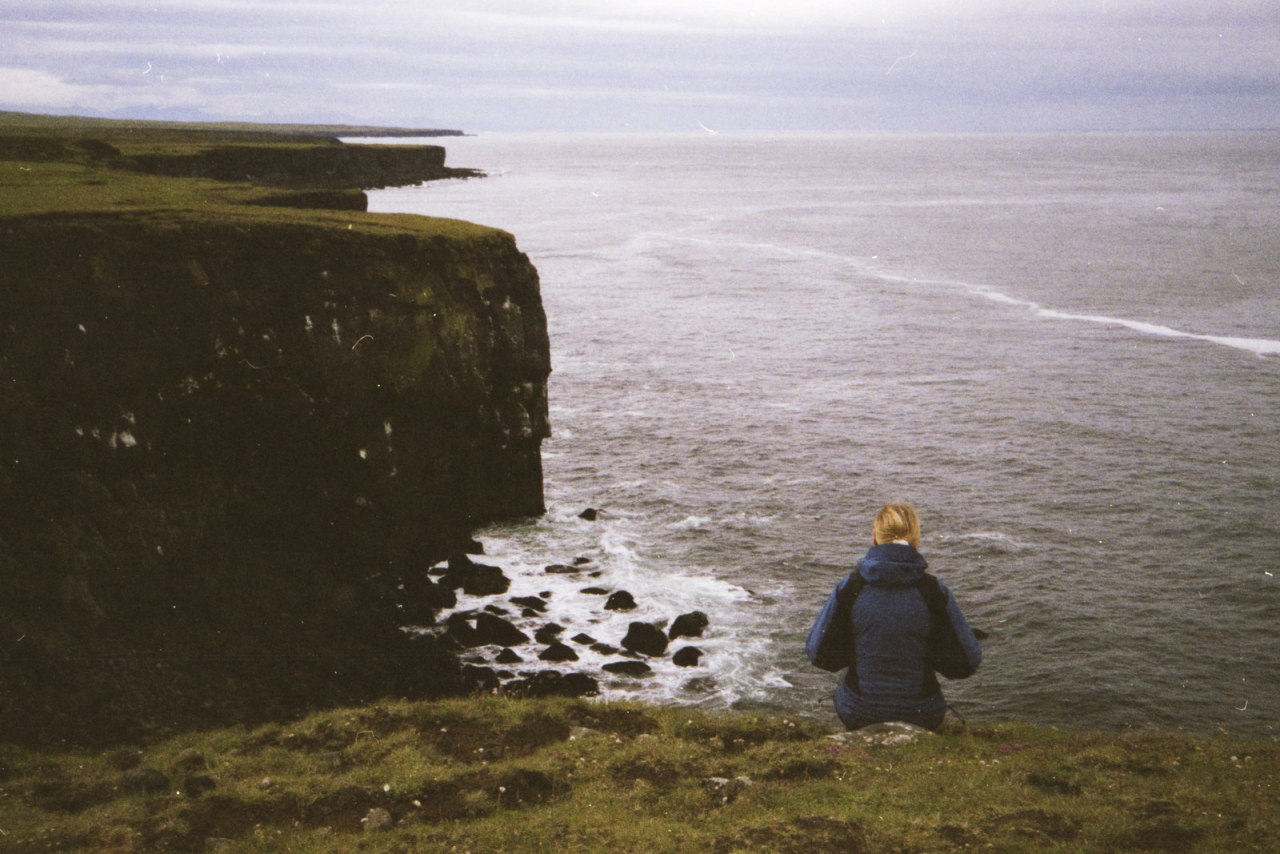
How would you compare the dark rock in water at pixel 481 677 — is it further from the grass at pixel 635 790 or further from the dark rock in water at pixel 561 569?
the dark rock in water at pixel 561 569

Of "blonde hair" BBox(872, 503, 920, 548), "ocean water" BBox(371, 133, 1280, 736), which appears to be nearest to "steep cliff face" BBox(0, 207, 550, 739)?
"ocean water" BBox(371, 133, 1280, 736)

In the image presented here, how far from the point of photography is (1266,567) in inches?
1131

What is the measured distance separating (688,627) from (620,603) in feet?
7.84

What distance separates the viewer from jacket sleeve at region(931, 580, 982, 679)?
10.6 m

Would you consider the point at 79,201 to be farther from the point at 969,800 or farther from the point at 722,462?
the point at 969,800

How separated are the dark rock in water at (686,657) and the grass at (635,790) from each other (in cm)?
642

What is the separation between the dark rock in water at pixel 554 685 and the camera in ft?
73.1

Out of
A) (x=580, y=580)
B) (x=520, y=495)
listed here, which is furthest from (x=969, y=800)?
(x=520, y=495)

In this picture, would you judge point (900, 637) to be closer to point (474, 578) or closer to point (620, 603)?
point (620, 603)

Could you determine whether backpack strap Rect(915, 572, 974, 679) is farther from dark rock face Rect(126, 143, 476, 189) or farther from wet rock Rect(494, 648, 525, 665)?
dark rock face Rect(126, 143, 476, 189)

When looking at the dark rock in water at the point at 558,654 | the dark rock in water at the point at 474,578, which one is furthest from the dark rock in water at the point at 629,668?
the dark rock in water at the point at 474,578

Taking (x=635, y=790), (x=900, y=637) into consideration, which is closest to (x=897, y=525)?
(x=900, y=637)

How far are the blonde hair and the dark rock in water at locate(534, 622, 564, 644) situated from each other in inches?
649

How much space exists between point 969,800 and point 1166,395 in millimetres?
39972
